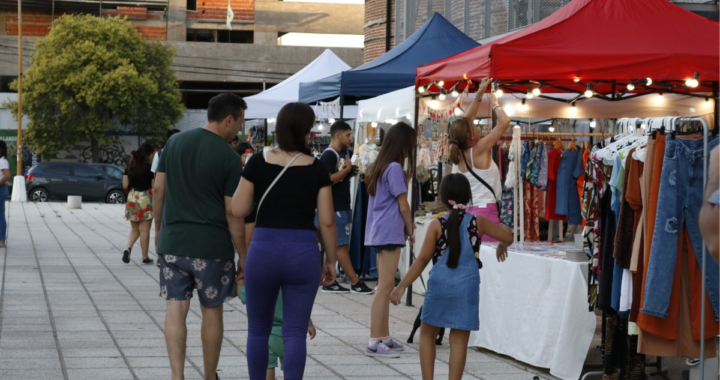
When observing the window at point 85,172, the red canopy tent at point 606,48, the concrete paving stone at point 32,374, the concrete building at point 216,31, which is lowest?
the concrete paving stone at point 32,374

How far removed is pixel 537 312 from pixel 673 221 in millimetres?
1584

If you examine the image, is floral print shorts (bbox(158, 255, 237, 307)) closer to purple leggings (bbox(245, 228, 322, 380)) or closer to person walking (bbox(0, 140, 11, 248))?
purple leggings (bbox(245, 228, 322, 380))

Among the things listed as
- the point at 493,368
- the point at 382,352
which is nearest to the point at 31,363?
the point at 382,352

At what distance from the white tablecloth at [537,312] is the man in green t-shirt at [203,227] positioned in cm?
229

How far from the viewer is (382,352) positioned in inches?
285

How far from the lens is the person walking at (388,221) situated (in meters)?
7.26

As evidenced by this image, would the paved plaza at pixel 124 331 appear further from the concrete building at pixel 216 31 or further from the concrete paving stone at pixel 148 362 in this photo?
the concrete building at pixel 216 31

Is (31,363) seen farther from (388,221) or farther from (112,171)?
(112,171)

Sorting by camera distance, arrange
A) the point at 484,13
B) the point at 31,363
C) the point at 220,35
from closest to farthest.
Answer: the point at 31,363 < the point at 484,13 < the point at 220,35

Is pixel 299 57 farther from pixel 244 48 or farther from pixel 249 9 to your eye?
pixel 249 9

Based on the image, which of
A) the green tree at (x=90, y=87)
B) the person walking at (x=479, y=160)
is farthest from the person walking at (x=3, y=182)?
the green tree at (x=90, y=87)

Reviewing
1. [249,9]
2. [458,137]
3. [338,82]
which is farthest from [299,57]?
[458,137]

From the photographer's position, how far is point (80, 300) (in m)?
9.91

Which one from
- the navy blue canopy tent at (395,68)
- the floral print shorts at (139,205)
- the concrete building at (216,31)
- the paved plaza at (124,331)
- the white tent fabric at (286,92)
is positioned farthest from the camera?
the concrete building at (216,31)
